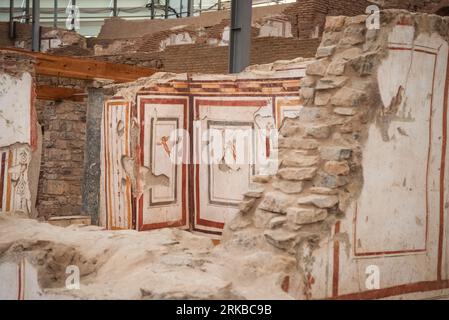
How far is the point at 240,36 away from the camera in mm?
8492

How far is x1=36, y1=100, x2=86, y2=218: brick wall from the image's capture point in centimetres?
1055

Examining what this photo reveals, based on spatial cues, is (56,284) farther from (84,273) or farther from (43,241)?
(43,241)

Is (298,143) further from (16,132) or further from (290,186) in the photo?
(16,132)

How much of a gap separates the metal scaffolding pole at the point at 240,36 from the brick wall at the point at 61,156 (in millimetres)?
3236

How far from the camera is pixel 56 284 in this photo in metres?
4.34

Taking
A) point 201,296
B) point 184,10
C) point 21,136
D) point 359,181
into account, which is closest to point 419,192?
point 359,181

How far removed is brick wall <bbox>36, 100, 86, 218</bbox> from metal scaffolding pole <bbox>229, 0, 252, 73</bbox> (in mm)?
3236

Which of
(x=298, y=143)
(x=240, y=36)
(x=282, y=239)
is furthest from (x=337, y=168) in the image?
(x=240, y=36)

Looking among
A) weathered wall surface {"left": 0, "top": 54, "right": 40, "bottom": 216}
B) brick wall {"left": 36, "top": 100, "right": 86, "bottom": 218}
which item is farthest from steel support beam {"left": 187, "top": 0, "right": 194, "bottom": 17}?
weathered wall surface {"left": 0, "top": 54, "right": 40, "bottom": 216}

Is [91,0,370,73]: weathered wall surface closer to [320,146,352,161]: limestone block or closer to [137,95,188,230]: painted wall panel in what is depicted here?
[137,95,188,230]: painted wall panel

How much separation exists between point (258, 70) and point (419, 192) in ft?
10.4

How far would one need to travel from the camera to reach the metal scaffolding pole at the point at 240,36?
27.8 feet

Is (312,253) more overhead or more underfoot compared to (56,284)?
more overhead

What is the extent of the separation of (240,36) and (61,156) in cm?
392
